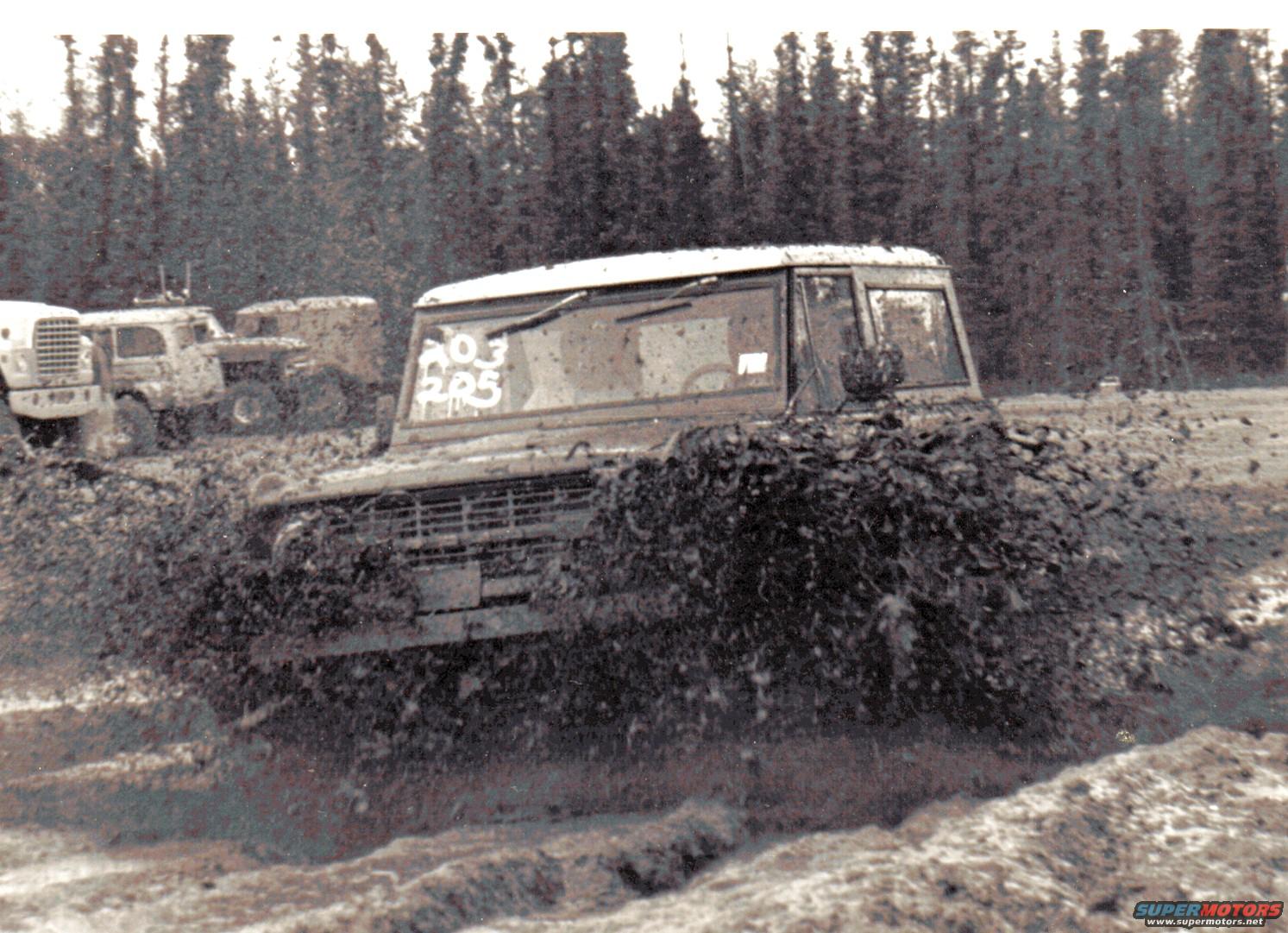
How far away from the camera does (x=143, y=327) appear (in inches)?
915

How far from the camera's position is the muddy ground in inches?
132

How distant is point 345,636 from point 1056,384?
36488 mm

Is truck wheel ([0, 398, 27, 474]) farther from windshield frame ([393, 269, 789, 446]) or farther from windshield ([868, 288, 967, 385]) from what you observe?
windshield ([868, 288, 967, 385])

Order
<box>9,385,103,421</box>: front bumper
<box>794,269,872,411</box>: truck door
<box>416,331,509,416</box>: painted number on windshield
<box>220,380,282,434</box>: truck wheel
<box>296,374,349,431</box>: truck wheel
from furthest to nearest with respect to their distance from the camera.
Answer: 1. <box>220,380,282,434</box>: truck wheel
2. <box>296,374,349,431</box>: truck wheel
3. <box>9,385,103,421</box>: front bumper
4. <box>416,331,509,416</box>: painted number on windshield
5. <box>794,269,872,411</box>: truck door

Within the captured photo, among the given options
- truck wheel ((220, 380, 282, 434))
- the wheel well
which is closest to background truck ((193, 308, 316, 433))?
truck wheel ((220, 380, 282, 434))

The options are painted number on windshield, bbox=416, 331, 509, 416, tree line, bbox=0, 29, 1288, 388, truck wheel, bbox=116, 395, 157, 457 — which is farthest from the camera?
truck wheel, bbox=116, 395, 157, 457

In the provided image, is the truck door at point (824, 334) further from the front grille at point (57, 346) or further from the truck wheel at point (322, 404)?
the front grille at point (57, 346)

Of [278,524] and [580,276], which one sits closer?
[278,524]

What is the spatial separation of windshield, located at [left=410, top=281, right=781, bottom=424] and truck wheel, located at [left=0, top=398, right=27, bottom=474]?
8.67 meters

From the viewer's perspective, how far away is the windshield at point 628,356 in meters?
5.54

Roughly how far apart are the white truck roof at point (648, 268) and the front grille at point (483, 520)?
1.30 meters

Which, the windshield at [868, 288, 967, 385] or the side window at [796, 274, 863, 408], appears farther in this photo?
the windshield at [868, 288, 967, 385]

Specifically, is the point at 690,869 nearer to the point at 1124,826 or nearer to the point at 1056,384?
the point at 1124,826

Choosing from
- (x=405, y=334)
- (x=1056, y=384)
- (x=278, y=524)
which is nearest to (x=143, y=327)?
(x=405, y=334)
